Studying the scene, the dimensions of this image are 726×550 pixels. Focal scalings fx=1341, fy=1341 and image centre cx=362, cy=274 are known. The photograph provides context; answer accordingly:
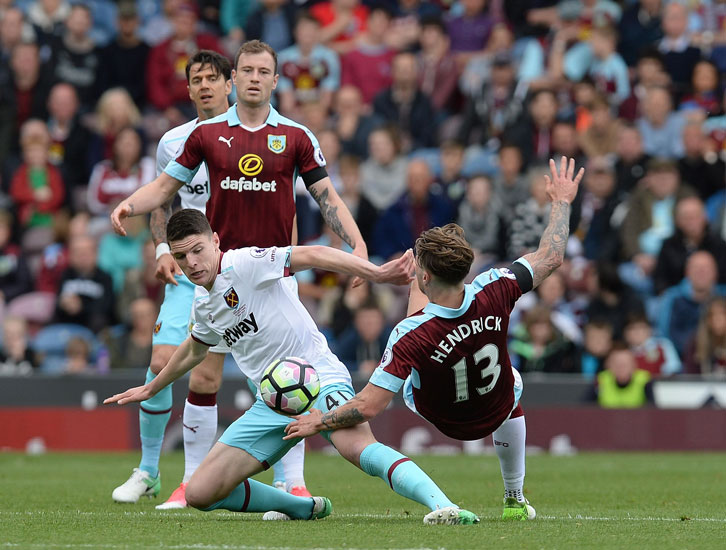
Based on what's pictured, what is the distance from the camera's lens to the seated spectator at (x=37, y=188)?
18.9 meters

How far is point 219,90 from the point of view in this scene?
948 centimetres

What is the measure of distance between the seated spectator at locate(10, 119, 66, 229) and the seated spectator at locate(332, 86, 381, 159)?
4.04 metres

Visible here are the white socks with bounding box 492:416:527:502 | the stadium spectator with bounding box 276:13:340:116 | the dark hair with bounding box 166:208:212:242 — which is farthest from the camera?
the stadium spectator with bounding box 276:13:340:116

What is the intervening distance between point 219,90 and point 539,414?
6979 millimetres

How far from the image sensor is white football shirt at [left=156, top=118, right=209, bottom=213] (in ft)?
31.0

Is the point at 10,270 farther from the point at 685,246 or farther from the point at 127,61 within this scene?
the point at 685,246

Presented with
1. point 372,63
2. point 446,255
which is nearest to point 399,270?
point 446,255

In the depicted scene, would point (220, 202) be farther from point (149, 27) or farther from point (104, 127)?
point (149, 27)

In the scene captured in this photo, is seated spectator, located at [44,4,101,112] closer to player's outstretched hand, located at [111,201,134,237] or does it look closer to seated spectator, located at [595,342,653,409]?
seated spectator, located at [595,342,653,409]

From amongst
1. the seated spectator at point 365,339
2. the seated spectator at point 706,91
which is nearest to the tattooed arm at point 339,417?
the seated spectator at point 365,339

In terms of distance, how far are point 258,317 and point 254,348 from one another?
212 millimetres

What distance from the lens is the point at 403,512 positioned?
867 cm

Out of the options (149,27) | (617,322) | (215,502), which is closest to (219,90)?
(215,502)

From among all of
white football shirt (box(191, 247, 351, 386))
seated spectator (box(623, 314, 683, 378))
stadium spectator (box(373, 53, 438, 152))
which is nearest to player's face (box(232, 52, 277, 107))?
white football shirt (box(191, 247, 351, 386))
